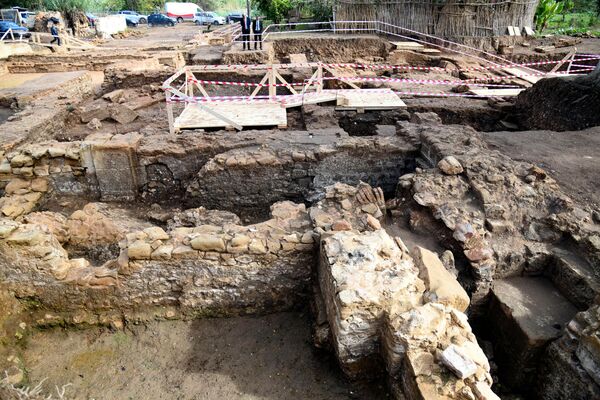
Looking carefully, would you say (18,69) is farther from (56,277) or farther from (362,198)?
(362,198)

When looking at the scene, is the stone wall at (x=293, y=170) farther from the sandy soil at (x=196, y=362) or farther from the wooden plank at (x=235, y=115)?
the sandy soil at (x=196, y=362)

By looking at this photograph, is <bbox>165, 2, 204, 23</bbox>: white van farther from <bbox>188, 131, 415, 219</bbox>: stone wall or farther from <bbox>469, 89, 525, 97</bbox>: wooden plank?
<bbox>188, 131, 415, 219</bbox>: stone wall

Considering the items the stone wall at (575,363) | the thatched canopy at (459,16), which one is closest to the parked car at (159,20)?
the thatched canopy at (459,16)

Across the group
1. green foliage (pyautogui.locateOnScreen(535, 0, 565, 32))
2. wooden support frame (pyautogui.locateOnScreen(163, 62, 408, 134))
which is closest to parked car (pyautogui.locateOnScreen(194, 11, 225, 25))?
green foliage (pyautogui.locateOnScreen(535, 0, 565, 32))

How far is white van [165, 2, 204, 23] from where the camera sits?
1555 inches

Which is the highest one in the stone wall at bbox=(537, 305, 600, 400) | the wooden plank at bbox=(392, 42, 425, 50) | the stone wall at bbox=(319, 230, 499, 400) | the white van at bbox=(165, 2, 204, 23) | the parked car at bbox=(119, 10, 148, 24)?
the white van at bbox=(165, 2, 204, 23)

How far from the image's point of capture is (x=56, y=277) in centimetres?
377

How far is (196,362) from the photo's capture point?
3631 mm

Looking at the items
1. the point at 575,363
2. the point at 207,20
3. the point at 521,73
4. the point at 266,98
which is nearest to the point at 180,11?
the point at 207,20

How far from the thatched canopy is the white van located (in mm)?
29793

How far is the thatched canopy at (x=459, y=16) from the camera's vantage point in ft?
47.6

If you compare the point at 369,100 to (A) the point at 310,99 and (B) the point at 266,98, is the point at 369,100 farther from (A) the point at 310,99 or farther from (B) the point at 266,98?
(B) the point at 266,98

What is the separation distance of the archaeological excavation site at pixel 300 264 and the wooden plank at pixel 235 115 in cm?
6

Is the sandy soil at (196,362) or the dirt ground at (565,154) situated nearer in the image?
the sandy soil at (196,362)
